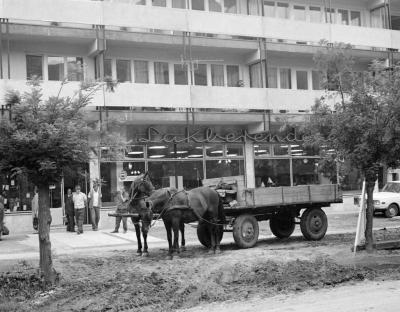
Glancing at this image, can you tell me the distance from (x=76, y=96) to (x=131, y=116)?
45.3 feet

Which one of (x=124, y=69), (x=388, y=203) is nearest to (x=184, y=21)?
(x=124, y=69)

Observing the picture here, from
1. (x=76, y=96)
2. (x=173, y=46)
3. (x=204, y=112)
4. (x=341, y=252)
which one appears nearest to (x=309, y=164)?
(x=204, y=112)

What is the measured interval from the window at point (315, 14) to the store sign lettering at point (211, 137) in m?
6.66

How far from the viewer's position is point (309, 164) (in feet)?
103

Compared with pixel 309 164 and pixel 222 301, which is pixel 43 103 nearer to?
pixel 222 301

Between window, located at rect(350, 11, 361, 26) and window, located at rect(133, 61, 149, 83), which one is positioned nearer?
window, located at rect(133, 61, 149, 83)

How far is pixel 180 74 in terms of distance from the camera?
1101 inches

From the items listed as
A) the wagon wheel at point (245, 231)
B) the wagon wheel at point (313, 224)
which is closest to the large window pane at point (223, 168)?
the wagon wheel at point (313, 224)

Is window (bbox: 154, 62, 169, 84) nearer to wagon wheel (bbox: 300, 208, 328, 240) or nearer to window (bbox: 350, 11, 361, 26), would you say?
window (bbox: 350, 11, 361, 26)

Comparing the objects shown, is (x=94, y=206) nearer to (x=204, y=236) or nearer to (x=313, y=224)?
(x=204, y=236)

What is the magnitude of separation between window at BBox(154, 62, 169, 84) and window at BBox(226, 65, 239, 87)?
11.0 ft

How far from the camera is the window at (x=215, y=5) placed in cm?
2892

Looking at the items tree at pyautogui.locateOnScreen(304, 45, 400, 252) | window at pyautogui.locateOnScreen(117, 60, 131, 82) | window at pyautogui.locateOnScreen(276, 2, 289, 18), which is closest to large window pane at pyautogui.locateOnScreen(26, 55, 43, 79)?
window at pyautogui.locateOnScreen(117, 60, 131, 82)

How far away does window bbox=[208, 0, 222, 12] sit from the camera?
94.9 feet
